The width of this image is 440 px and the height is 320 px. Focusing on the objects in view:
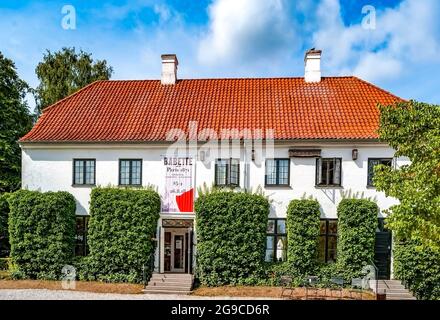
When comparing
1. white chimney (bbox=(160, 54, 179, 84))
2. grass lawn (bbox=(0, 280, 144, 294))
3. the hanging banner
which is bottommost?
grass lawn (bbox=(0, 280, 144, 294))

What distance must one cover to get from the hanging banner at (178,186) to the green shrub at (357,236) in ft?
24.0

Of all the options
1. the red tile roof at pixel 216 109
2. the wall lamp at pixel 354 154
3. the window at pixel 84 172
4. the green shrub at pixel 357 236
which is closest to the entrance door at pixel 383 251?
the green shrub at pixel 357 236

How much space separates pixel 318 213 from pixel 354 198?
1.90m

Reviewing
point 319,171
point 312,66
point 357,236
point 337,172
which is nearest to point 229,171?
point 319,171

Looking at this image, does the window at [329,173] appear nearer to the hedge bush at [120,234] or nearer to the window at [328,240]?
the window at [328,240]

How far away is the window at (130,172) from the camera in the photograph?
58.3 ft

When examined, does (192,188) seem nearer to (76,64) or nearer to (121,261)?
(121,261)

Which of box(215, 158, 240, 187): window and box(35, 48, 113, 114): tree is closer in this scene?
box(215, 158, 240, 187): window

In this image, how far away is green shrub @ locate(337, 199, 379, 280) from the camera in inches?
629

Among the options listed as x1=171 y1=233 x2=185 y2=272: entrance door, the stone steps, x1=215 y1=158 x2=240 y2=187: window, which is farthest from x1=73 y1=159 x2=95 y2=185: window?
x1=215 y1=158 x2=240 y2=187: window

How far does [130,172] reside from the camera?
17.8 meters

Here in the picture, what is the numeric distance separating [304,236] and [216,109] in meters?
7.98

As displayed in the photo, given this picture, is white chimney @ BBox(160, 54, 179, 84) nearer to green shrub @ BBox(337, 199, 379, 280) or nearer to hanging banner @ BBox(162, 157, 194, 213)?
hanging banner @ BBox(162, 157, 194, 213)

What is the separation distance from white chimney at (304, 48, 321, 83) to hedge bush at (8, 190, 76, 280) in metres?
14.6
